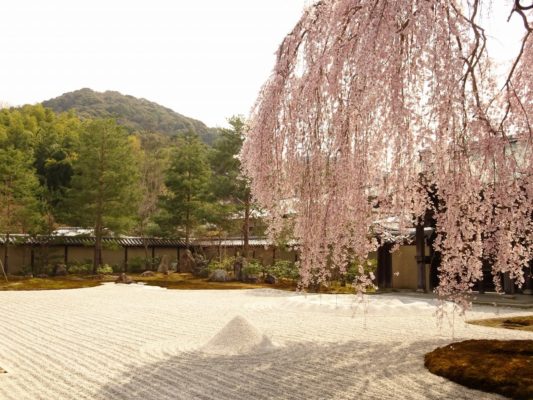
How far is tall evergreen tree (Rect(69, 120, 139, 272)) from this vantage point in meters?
25.6

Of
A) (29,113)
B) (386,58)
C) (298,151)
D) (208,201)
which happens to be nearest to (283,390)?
(298,151)

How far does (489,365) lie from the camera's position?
20.0 ft

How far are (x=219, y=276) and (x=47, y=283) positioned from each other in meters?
7.66

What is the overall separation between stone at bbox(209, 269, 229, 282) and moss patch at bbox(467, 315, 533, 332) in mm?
14918

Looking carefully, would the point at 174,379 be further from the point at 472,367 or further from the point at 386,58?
the point at 386,58

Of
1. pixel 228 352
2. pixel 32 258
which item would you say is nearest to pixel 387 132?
pixel 228 352

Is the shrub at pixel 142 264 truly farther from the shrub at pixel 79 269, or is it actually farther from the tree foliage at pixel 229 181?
the tree foliage at pixel 229 181

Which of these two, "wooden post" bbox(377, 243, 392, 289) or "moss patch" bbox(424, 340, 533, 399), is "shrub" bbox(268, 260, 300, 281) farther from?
"moss patch" bbox(424, 340, 533, 399)

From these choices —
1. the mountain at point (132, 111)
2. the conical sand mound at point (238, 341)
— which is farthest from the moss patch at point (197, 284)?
the mountain at point (132, 111)

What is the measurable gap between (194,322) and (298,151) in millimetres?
6347

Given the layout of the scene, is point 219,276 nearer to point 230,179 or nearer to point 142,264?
point 230,179

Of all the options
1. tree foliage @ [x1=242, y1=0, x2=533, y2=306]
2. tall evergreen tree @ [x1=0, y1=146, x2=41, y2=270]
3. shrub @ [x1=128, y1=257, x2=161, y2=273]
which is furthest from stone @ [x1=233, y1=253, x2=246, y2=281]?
tree foliage @ [x1=242, y1=0, x2=533, y2=306]

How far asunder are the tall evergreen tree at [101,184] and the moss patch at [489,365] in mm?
21210

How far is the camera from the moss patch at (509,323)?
33.5 feet
